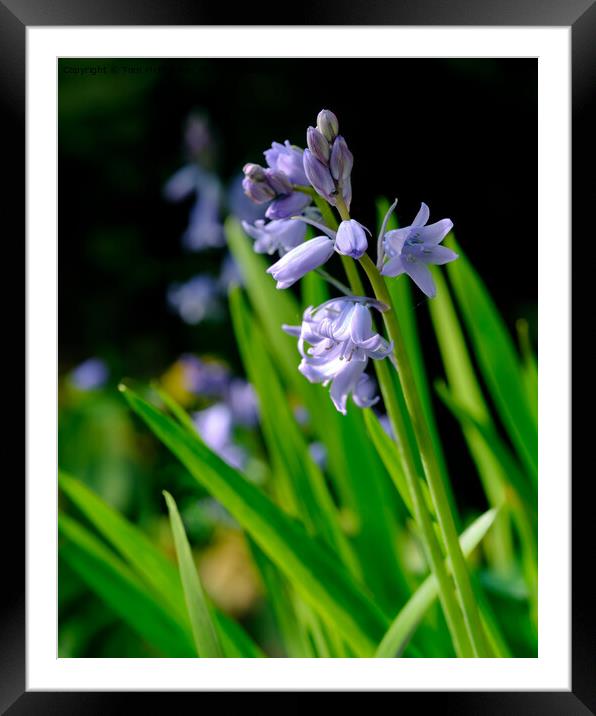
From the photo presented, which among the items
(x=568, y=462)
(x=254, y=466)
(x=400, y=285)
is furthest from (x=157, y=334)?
(x=568, y=462)

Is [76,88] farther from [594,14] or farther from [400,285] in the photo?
[594,14]

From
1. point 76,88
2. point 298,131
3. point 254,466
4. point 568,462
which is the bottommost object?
point 254,466

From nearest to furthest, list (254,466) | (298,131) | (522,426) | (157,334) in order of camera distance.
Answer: (522,426)
(254,466)
(298,131)
(157,334)

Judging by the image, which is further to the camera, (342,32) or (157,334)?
(157,334)

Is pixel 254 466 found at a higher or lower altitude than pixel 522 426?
lower

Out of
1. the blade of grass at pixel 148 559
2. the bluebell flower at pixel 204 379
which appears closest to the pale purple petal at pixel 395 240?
the blade of grass at pixel 148 559

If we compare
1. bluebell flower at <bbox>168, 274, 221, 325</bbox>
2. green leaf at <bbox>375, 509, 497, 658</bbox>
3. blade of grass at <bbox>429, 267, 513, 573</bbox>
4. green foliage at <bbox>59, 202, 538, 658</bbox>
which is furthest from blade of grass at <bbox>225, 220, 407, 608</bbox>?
bluebell flower at <bbox>168, 274, 221, 325</bbox>
